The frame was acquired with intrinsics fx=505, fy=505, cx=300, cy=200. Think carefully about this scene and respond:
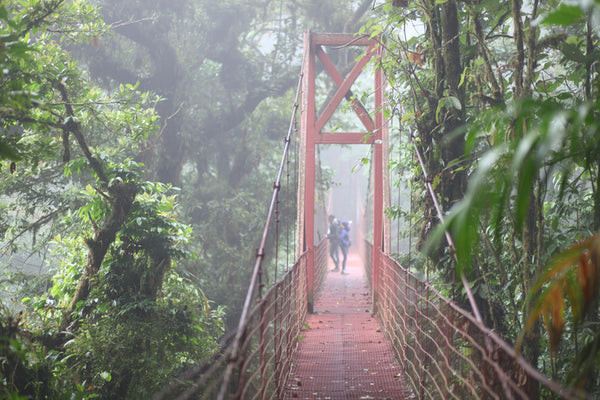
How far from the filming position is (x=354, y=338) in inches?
124

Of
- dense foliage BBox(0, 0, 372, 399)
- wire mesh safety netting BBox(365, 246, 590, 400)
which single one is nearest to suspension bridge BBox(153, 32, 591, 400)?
wire mesh safety netting BBox(365, 246, 590, 400)

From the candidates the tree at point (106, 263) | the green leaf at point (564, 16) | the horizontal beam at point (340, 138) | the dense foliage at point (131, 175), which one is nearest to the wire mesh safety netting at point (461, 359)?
the green leaf at point (564, 16)

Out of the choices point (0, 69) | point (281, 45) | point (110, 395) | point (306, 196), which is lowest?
point (110, 395)

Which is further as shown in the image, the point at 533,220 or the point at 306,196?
the point at 306,196

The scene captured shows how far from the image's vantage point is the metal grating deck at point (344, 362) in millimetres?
→ 2109

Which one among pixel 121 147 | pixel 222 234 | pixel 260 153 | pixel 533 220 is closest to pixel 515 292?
pixel 533 220

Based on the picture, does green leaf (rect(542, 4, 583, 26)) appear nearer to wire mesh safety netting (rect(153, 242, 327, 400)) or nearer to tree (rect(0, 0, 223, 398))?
wire mesh safety netting (rect(153, 242, 327, 400))

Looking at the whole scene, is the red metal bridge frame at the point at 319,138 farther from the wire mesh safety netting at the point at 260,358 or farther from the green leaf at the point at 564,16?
the green leaf at the point at 564,16

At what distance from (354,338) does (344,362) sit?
1.85 feet

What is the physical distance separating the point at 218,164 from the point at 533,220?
7.12 meters

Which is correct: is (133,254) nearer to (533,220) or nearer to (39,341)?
(39,341)

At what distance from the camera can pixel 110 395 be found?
3.35 meters

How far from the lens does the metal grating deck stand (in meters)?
2.11

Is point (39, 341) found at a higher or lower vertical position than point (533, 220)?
lower
